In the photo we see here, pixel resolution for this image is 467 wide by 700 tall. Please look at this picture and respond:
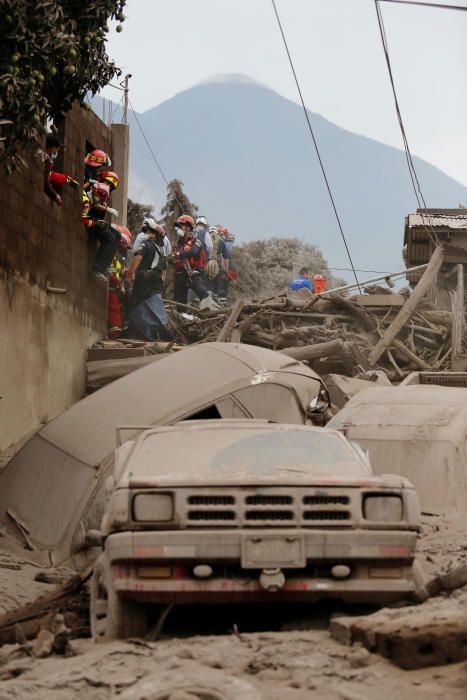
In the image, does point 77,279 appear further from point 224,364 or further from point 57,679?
point 57,679

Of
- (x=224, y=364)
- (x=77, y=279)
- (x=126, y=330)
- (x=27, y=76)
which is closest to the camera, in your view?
(x=27, y=76)

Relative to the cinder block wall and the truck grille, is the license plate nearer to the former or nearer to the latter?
the truck grille

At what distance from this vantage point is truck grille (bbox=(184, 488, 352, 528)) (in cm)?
668

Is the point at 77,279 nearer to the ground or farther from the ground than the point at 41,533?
farther from the ground

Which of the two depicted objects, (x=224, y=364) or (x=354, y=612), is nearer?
(x=354, y=612)

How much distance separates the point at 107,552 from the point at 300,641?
4.10 ft

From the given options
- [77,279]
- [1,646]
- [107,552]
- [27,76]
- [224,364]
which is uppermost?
[27,76]

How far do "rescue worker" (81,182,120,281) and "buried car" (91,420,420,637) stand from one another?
13.6m

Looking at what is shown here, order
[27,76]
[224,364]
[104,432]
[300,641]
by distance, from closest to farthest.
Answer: [300,641] < [27,76] < [104,432] < [224,364]

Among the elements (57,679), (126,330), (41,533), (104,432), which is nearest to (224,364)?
(104,432)

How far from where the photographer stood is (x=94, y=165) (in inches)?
812

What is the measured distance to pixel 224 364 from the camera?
13.7 metres

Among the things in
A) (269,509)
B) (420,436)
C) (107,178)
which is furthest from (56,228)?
(269,509)

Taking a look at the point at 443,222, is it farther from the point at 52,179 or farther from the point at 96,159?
the point at 52,179
